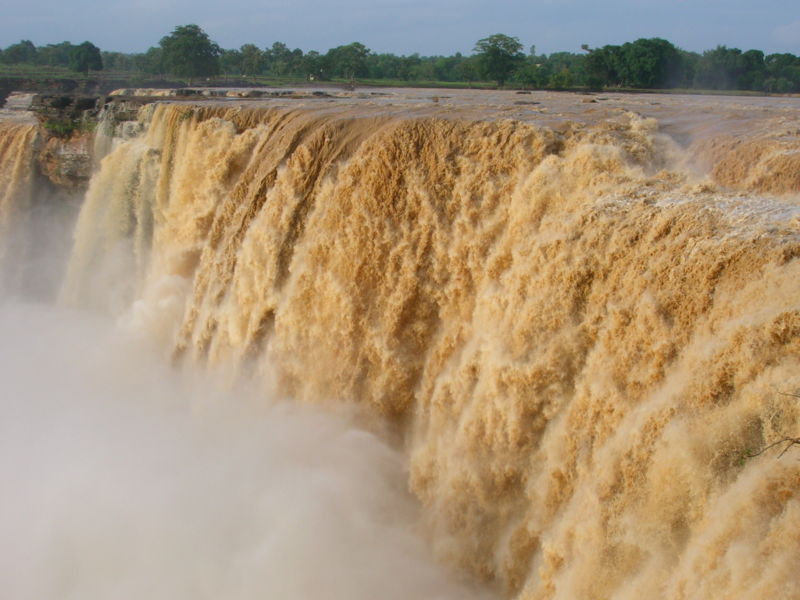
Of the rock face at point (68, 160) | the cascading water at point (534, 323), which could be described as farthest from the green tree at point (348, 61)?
the cascading water at point (534, 323)

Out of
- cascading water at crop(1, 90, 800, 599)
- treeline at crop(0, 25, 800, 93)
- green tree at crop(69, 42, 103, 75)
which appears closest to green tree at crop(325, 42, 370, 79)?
treeline at crop(0, 25, 800, 93)

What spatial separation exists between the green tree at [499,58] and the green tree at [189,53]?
48.4 ft

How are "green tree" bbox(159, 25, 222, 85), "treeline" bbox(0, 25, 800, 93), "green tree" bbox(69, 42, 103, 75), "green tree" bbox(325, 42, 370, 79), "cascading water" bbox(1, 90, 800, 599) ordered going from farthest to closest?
"green tree" bbox(69, 42, 103, 75)
"green tree" bbox(325, 42, 370, 79)
"green tree" bbox(159, 25, 222, 85)
"treeline" bbox(0, 25, 800, 93)
"cascading water" bbox(1, 90, 800, 599)

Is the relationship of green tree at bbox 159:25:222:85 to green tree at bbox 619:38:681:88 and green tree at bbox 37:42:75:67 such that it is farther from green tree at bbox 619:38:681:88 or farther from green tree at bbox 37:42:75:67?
green tree at bbox 37:42:75:67

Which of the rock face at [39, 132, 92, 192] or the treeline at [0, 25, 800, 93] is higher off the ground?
the treeline at [0, 25, 800, 93]

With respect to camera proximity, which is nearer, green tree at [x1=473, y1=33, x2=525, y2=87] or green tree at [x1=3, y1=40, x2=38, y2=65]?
green tree at [x1=473, y1=33, x2=525, y2=87]

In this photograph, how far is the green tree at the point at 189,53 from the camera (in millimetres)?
41625

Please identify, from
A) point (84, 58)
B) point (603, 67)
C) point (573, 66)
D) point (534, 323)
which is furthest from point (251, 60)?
point (534, 323)

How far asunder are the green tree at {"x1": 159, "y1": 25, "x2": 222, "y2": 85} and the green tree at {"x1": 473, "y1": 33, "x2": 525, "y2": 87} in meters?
14.7

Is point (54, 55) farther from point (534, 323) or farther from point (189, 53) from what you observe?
point (534, 323)

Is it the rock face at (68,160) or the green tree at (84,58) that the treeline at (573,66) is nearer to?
the green tree at (84,58)

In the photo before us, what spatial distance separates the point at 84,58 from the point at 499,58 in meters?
27.6

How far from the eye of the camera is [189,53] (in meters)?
41.6

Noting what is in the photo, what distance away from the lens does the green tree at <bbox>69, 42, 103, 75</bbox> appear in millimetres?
49906
